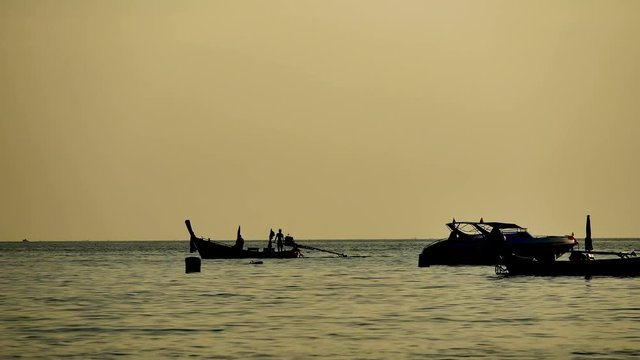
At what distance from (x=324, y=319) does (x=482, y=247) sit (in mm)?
63680

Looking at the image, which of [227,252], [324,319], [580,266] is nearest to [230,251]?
[227,252]

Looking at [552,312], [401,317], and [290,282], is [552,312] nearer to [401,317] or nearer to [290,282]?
[401,317]

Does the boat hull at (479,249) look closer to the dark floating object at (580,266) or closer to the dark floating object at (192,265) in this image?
the dark floating object at (580,266)

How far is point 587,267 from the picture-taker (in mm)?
86688

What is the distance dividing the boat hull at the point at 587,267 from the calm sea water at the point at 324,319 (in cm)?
85

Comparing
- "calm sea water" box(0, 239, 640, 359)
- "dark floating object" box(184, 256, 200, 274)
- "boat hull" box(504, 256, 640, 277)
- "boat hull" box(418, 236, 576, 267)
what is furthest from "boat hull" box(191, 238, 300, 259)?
"boat hull" box(504, 256, 640, 277)

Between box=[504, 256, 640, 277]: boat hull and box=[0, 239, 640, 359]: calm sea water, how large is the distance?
2.79ft

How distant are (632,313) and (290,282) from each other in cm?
3623

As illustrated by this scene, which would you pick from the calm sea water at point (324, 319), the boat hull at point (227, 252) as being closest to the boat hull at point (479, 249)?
the calm sea water at point (324, 319)

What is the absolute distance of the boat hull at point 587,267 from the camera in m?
86.2

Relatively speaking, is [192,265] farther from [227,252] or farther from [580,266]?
[580,266]

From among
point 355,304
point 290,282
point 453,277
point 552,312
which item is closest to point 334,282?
point 290,282

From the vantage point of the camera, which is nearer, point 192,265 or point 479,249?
point 192,265

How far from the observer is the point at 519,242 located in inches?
4321
